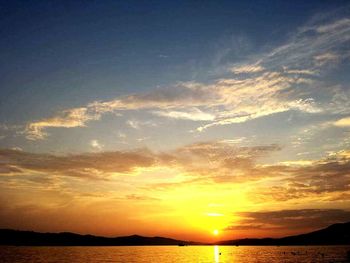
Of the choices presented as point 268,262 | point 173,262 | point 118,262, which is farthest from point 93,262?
point 268,262

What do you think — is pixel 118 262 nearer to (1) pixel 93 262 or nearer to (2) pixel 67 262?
(1) pixel 93 262

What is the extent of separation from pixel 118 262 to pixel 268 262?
63525 mm

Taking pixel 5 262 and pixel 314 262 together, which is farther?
pixel 314 262

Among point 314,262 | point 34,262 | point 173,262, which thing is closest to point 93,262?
point 34,262

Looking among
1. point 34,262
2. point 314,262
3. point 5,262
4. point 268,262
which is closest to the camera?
point 5,262

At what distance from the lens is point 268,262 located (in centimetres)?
15800

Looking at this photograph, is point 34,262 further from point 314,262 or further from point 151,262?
point 314,262

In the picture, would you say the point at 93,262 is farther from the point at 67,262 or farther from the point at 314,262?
the point at 314,262

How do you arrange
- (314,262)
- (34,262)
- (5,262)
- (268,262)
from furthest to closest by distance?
(268,262) → (314,262) → (34,262) → (5,262)

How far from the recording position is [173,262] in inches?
6255

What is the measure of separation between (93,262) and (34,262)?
23.1 meters

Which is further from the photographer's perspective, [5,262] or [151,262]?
[151,262]

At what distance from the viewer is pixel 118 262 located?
5974 inches

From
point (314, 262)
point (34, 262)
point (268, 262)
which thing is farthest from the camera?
point (268, 262)
